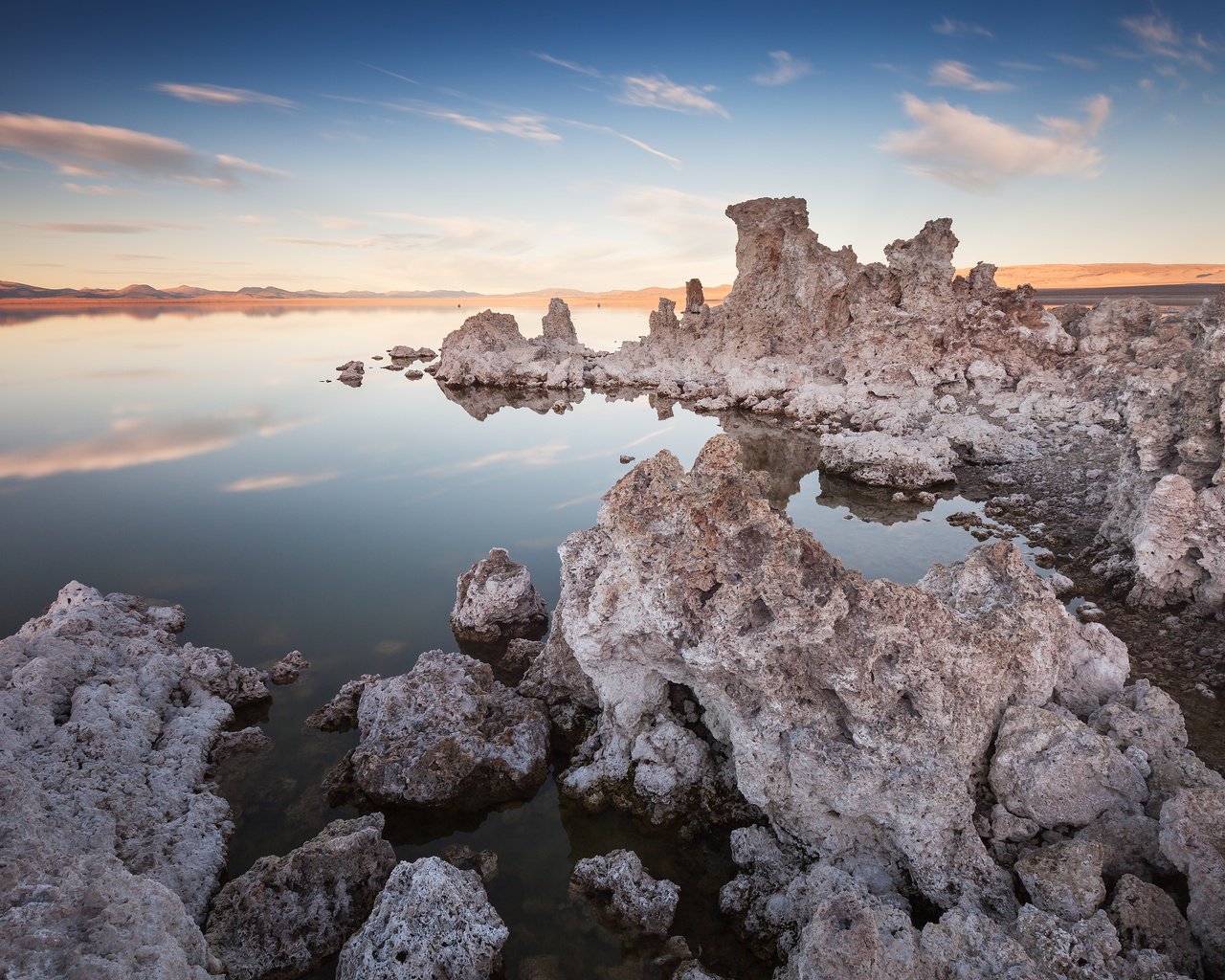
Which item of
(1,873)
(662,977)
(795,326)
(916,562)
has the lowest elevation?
(662,977)

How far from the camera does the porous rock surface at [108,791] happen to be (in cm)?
493

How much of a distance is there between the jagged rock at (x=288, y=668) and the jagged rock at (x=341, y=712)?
1.40 metres

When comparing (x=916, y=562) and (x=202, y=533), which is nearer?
(x=916, y=562)

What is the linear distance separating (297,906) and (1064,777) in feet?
29.2

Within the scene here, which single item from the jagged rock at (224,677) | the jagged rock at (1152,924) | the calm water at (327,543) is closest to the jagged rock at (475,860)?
the calm water at (327,543)

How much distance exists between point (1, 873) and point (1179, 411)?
22.4 m

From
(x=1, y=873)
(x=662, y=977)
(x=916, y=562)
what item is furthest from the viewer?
(x=916, y=562)

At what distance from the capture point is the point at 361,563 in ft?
59.7

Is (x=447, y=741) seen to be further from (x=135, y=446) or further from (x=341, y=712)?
(x=135, y=446)

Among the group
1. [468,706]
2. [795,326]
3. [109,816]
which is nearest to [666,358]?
[795,326]

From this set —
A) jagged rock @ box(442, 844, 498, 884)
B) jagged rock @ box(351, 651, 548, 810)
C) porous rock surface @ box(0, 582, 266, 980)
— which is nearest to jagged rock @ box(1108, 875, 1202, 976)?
jagged rock @ box(442, 844, 498, 884)

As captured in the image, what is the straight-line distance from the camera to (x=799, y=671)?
320 inches

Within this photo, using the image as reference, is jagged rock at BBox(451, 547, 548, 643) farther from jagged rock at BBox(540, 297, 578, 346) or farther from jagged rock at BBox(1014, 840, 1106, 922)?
jagged rock at BBox(540, 297, 578, 346)

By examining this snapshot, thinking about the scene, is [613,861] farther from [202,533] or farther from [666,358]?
[666,358]
